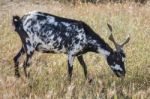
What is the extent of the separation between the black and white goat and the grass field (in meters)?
0.35

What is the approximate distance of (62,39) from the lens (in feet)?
28.0

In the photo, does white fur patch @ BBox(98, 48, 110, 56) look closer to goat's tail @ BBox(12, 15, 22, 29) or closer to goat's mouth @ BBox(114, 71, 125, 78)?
goat's mouth @ BBox(114, 71, 125, 78)

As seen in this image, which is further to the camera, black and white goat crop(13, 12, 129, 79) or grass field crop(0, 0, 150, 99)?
black and white goat crop(13, 12, 129, 79)

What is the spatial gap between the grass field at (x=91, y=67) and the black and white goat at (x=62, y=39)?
0.35 meters

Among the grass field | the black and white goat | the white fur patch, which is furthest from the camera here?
the white fur patch

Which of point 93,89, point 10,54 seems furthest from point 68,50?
point 10,54

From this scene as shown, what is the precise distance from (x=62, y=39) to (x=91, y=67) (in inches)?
48.7

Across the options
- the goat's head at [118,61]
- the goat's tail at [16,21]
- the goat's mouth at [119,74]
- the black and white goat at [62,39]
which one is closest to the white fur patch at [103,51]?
the black and white goat at [62,39]

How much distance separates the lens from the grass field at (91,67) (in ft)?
23.2

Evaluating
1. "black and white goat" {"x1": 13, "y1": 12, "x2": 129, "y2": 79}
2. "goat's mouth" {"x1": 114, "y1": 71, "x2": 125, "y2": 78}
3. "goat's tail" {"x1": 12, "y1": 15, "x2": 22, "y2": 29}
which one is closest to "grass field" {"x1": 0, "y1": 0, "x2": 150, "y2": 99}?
"goat's mouth" {"x1": 114, "y1": 71, "x2": 125, "y2": 78}

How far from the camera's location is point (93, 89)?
25.0ft

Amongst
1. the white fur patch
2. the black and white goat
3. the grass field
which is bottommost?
the grass field

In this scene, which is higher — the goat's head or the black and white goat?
the black and white goat

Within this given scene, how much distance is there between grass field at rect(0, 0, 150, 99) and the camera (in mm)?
7082
